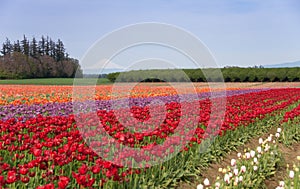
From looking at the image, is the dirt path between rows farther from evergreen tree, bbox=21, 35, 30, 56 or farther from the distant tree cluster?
evergreen tree, bbox=21, 35, 30, 56

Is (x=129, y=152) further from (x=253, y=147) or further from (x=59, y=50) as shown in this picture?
(x=59, y=50)

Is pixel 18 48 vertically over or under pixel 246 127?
over

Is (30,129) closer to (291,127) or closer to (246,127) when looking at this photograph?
(246,127)

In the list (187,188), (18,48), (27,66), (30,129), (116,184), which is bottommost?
(187,188)

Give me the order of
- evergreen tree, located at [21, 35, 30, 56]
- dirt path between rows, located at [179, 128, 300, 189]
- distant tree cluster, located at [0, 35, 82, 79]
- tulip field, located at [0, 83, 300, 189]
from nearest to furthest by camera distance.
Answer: tulip field, located at [0, 83, 300, 189] → dirt path between rows, located at [179, 128, 300, 189] → distant tree cluster, located at [0, 35, 82, 79] → evergreen tree, located at [21, 35, 30, 56]

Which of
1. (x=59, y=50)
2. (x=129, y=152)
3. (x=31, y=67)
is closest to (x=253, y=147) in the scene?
(x=129, y=152)

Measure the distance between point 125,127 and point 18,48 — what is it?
75.7 m

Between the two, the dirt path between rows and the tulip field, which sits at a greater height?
the tulip field

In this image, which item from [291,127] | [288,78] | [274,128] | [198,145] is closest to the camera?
[198,145]

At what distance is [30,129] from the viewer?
5.69 meters

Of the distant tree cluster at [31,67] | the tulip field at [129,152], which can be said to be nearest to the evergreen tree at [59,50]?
the distant tree cluster at [31,67]

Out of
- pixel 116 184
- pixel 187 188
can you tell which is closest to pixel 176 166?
Result: pixel 187 188

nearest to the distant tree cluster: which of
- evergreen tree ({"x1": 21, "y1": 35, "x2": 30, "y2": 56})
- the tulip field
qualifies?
evergreen tree ({"x1": 21, "y1": 35, "x2": 30, "y2": 56})

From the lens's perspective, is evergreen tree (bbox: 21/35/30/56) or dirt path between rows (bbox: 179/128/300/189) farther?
evergreen tree (bbox: 21/35/30/56)
